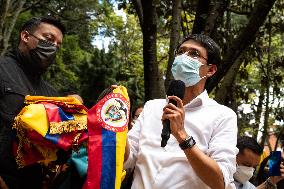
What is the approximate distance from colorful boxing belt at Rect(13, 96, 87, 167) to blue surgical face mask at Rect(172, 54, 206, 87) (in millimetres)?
596

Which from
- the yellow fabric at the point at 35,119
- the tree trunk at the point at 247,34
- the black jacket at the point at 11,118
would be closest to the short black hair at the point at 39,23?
the black jacket at the point at 11,118

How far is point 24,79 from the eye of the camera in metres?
2.80

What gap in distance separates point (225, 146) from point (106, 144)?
0.60 m

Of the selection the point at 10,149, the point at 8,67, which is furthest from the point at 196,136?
the point at 8,67

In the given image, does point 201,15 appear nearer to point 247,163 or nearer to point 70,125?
point 247,163

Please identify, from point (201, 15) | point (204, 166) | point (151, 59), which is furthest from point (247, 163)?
point (204, 166)

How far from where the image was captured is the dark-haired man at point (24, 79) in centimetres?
255

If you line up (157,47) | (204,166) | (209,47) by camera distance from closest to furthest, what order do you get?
(204,166)
(209,47)
(157,47)

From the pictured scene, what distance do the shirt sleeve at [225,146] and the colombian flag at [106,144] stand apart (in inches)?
18.3

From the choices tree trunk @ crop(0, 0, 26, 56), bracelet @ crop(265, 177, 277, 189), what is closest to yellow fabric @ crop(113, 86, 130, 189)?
bracelet @ crop(265, 177, 277, 189)

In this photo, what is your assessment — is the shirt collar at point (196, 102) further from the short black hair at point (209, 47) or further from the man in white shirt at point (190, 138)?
the short black hair at point (209, 47)

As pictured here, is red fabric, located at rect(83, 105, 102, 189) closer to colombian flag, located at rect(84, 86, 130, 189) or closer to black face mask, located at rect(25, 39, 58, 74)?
colombian flag, located at rect(84, 86, 130, 189)

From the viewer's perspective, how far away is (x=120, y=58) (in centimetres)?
2255

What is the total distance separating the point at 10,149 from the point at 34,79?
1.82 feet
